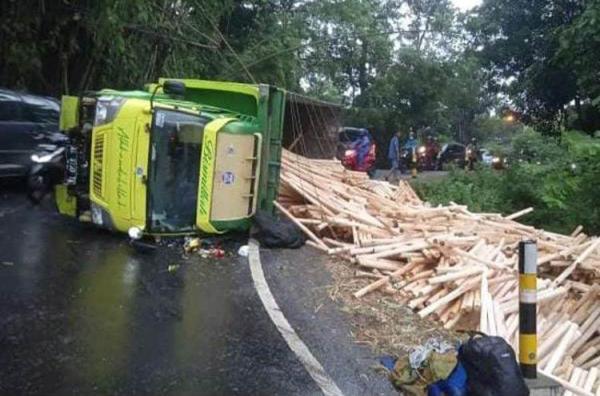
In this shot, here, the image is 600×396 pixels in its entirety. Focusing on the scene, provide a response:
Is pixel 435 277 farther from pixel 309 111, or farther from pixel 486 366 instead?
pixel 309 111

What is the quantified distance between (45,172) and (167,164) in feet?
9.79

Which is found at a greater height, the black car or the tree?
the tree

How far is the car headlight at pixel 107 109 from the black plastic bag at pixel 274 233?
2.32m

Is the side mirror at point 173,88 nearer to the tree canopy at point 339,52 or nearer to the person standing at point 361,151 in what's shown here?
the tree canopy at point 339,52

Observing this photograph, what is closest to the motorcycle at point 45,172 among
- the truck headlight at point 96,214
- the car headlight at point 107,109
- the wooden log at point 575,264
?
the truck headlight at point 96,214

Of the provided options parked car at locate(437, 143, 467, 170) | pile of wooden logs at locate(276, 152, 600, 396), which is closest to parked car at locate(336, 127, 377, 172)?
pile of wooden logs at locate(276, 152, 600, 396)

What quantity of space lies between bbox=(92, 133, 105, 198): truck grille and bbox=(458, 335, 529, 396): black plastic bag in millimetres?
5592

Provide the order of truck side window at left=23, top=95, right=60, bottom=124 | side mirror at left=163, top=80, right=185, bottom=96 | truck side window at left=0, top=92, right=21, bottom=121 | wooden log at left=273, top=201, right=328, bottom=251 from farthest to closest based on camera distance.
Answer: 1. truck side window at left=23, top=95, right=60, bottom=124
2. truck side window at left=0, top=92, right=21, bottom=121
3. side mirror at left=163, top=80, right=185, bottom=96
4. wooden log at left=273, top=201, right=328, bottom=251

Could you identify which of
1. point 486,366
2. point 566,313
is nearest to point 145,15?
point 566,313

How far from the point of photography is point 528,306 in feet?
13.5

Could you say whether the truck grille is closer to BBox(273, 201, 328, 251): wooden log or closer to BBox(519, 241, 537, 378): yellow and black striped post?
BBox(273, 201, 328, 251): wooden log

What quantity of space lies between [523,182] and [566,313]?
27.4 ft

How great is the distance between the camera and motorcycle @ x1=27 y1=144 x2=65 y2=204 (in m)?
9.70

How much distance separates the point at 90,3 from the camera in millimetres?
13750
